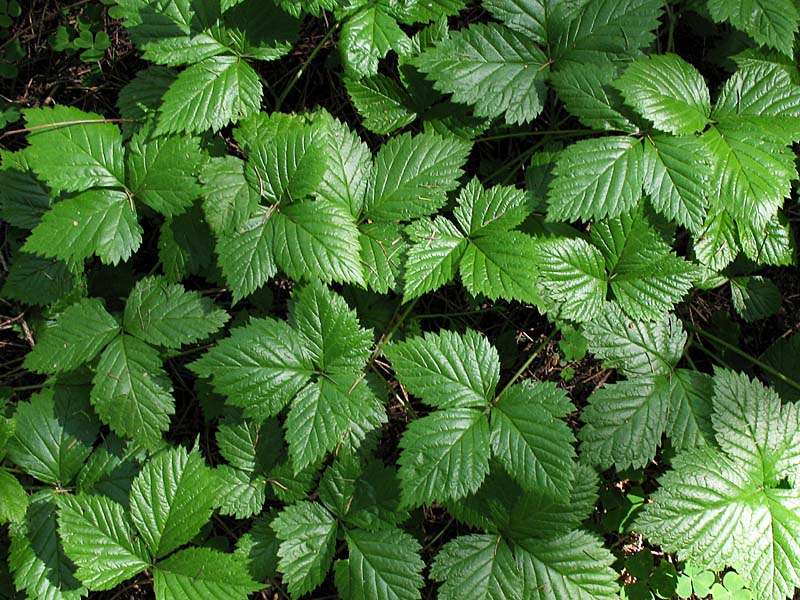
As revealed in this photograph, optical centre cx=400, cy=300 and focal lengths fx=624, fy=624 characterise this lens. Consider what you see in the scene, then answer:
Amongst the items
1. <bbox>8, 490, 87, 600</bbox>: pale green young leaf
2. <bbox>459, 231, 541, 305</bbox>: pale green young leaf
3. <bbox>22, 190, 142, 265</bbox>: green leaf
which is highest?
<bbox>459, 231, 541, 305</bbox>: pale green young leaf

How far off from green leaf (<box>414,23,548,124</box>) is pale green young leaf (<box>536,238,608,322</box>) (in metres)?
0.45

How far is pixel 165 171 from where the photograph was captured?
2.06 meters

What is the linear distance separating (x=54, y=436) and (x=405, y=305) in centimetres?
134

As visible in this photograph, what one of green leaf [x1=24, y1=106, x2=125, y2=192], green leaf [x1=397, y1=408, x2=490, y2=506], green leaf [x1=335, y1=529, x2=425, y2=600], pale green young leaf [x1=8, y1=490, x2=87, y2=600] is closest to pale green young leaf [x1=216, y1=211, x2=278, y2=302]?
green leaf [x1=24, y1=106, x2=125, y2=192]

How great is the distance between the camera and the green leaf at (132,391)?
2.11 m

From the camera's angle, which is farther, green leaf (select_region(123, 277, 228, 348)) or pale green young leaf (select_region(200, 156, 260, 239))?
green leaf (select_region(123, 277, 228, 348))

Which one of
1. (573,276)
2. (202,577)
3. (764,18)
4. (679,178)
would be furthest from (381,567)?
(764,18)

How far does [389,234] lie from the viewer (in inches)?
80.9

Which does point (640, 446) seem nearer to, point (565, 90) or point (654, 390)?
point (654, 390)

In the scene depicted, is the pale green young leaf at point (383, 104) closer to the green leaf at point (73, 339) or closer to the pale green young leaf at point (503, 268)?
the pale green young leaf at point (503, 268)

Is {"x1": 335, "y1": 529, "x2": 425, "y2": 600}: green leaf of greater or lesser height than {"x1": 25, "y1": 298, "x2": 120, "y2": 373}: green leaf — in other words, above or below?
below

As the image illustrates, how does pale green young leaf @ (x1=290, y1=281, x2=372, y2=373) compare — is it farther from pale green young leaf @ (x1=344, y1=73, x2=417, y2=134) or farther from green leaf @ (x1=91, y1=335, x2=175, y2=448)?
pale green young leaf @ (x1=344, y1=73, x2=417, y2=134)

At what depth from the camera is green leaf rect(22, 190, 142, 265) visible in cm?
203

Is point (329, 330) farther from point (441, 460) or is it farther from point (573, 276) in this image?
point (573, 276)
